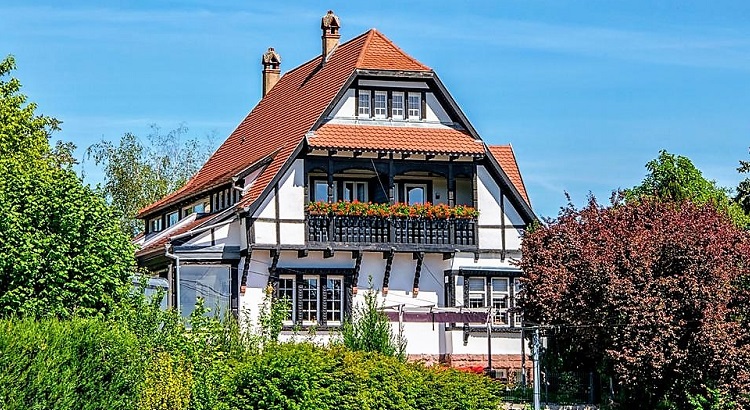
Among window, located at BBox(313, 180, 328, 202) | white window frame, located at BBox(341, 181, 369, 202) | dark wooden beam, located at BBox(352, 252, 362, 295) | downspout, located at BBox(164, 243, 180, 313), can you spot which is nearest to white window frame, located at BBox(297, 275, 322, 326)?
dark wooden beam, located at BBox(352, 252, 362, 295)

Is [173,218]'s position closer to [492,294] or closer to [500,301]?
[492,294]

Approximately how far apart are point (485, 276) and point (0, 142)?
15.2 metres

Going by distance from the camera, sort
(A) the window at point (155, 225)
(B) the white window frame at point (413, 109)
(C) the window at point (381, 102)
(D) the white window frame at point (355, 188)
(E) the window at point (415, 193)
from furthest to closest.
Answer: (A) the window at point (155, 225), (E) the window at point (415, 193), (D) the white window frame at point (355, 188), (B) the white window frame at point (413, 109), (C) the window at point (381, 102)

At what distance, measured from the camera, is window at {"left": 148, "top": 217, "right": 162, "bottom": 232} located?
157 ft

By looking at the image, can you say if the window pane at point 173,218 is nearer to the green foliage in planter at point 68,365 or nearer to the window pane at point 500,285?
the window pane at point 500,285

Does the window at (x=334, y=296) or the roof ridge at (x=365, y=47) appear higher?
the roof ridge at (x=365, y=47)

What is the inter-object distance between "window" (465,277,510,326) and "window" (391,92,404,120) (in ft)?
16.9

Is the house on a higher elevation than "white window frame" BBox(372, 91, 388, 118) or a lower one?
lower

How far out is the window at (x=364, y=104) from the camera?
3916 centimetres

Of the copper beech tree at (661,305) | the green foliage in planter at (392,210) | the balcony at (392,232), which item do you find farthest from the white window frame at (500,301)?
the copper beech tree at (661,305)

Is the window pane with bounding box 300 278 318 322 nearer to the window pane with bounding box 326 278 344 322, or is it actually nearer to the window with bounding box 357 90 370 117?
the window pane with bounding box 326 278 344 322

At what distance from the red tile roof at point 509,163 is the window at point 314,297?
24.6 ft

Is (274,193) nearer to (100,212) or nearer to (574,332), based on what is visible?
(574,332)

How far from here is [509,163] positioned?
4472 centimetres
